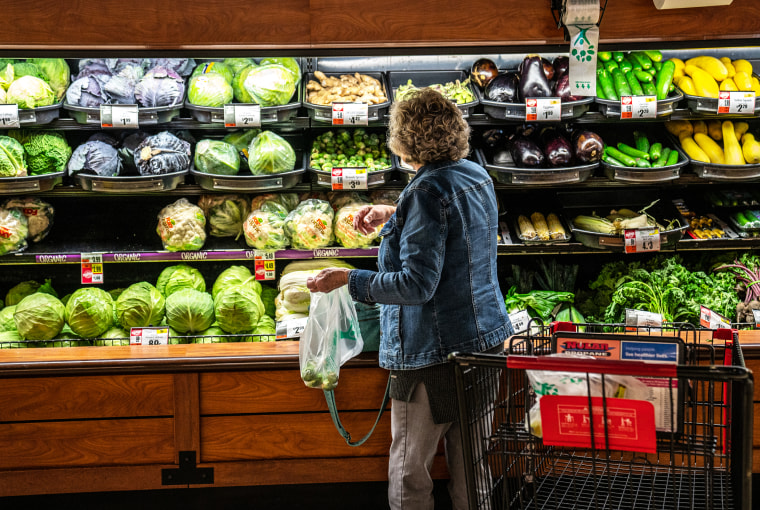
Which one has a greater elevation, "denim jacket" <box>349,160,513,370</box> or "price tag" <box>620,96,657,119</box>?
"price tag" <box>620,96,657,119</box>

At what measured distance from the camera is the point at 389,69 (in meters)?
4.05

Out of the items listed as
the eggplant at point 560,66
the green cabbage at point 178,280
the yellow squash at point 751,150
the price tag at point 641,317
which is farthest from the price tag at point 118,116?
the yellow squash at point 751,150

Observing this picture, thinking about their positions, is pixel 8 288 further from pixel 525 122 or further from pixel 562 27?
pixel 562 27

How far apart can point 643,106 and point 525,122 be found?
0.59m

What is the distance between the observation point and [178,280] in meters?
3.83

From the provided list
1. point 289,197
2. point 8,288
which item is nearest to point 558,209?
point 289,197

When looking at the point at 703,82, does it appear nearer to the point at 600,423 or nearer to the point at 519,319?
the point at 519,319

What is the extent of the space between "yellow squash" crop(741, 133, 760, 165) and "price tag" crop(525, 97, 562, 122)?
1073 mm

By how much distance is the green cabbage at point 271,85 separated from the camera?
3.59m

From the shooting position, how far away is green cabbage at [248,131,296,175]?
363cm

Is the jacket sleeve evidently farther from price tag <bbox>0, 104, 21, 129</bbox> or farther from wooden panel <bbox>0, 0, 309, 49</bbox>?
price tag <bbox>0, 104, 21, 129</bbox>

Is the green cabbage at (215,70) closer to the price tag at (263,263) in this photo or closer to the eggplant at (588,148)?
the price tag at (263,263)

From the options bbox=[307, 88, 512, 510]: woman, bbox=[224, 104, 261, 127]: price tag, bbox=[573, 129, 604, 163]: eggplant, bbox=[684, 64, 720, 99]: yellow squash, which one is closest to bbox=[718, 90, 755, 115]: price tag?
Result: bbox=[684, 64, 720, 99]: yellow squash

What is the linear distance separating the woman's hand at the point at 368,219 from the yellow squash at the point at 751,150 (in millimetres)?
1943
